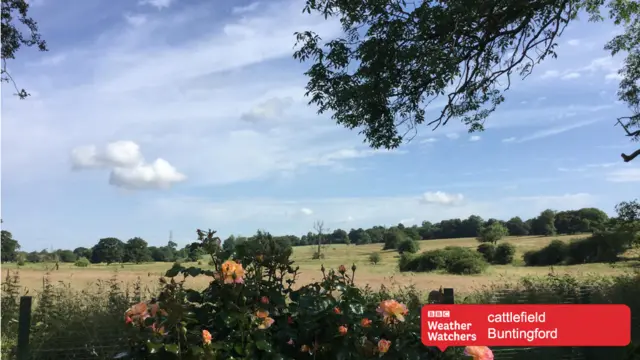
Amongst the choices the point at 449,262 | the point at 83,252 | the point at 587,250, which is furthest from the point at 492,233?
the point at 83,252

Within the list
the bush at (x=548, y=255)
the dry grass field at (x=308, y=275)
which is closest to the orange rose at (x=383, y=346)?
the dry grass field at (x=308, y=275)

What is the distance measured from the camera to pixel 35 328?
4.54 m

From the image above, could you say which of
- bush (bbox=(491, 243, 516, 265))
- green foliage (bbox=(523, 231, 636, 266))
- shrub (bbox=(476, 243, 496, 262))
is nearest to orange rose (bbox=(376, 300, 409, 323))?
green foliage (bbox=(523, 231, 636, 266))

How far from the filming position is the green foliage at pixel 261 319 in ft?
5.67

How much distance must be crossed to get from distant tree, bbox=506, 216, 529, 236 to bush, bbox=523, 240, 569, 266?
24966mm

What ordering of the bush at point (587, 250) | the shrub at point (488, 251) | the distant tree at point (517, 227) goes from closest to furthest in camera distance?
the bush at point (587, 250)
the shrub at point (488, 251)
the distant tree at point (517, 227)

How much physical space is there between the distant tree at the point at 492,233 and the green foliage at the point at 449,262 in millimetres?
18497

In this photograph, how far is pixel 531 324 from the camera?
247 cm

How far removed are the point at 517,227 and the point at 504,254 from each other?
2500 cm

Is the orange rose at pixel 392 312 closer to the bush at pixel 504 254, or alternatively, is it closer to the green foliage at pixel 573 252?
the green foliage at pixel 573 252

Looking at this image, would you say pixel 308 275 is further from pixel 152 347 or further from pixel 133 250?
pixel 133 250

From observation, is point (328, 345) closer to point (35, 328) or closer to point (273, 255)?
point (273, 255)

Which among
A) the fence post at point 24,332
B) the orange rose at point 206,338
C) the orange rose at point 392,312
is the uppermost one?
the orange rose at point 392,312

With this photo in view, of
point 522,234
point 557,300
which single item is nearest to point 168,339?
point 557,300
